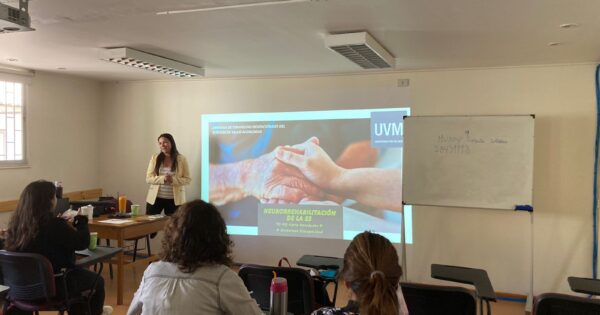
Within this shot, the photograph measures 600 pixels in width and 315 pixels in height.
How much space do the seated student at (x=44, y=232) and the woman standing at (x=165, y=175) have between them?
204 cm

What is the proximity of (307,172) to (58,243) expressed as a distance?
2870 millimetres

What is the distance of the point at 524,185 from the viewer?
13.3ft

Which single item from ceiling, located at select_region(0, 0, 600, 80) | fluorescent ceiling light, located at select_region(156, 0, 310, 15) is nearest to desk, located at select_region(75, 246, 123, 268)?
ceiling, located at select_region(0, 0, 600, 80)

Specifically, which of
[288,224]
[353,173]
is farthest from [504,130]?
[288,224]

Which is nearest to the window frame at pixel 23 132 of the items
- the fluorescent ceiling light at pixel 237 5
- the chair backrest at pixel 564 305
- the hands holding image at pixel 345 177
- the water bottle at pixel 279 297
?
the hands holding image at pixel 345 177

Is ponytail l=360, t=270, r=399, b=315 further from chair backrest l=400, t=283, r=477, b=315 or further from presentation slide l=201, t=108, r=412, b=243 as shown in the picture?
presentation slide l=201, t=108, r=412, b=243

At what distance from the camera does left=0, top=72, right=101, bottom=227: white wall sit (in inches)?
198

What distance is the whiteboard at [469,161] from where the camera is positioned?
4.07 meters

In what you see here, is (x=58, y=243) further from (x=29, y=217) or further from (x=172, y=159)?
(x=172, y=159)

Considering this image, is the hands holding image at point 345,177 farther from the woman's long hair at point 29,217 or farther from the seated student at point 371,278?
the seated student at point 371,278

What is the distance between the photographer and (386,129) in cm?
487

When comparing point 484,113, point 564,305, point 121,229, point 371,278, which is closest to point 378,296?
point 371,278

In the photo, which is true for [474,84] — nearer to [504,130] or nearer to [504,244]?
[504,130]

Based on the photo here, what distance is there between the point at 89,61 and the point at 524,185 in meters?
4.22
